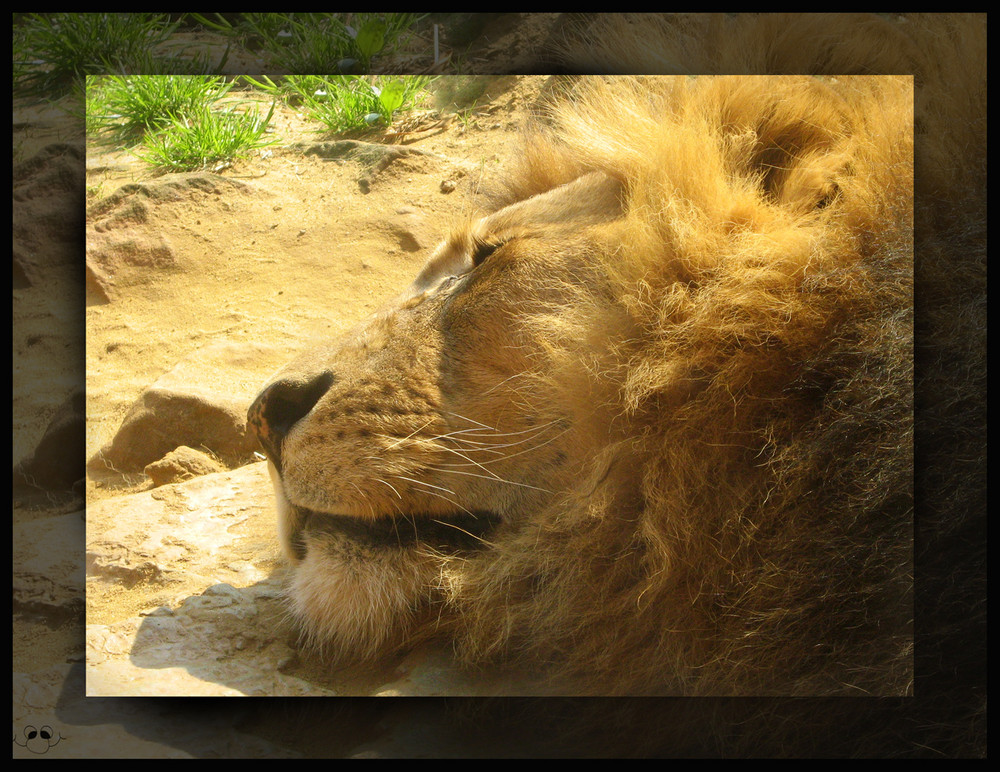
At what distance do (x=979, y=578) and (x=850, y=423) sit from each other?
326mm

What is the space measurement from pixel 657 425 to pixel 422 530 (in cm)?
46

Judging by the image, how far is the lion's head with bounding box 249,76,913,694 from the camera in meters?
1.42

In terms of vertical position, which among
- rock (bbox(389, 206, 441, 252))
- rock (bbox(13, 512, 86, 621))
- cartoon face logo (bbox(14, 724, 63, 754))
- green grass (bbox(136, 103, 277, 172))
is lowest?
cartoon face logo (bbox(14, 724, 63, 754))

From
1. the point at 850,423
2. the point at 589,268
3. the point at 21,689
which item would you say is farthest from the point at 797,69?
the point at 21,689

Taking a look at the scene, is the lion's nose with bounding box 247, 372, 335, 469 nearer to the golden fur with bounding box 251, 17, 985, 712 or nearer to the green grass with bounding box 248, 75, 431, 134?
the golden fur with bounding box 251, 17, 985, 712

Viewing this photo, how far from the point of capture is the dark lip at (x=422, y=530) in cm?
162

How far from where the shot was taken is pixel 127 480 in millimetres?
2221

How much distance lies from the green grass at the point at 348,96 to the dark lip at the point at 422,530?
3.25ft

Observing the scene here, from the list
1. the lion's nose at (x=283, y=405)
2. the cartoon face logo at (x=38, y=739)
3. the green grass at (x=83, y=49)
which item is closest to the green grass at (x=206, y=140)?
the green grass at (x=83, y=49)

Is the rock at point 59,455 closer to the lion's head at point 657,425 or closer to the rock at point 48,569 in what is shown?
the rock at point 48,569

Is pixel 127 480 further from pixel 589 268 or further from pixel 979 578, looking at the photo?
pixel 979 578

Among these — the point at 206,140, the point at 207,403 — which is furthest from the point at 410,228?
the point at 207,403

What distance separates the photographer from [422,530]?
1627mm

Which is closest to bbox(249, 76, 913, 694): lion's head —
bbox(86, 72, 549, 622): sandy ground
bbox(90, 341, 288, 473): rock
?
bbox(86, 72, 549, 622): sandy ground
